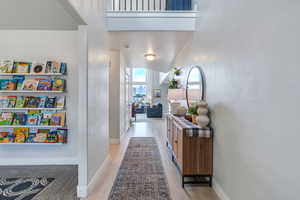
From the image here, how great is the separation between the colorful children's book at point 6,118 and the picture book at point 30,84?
0.55m

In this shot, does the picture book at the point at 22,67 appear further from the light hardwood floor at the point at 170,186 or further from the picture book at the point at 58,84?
the light hardwood floor at the point at 170,186

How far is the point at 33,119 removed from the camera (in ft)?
9.41

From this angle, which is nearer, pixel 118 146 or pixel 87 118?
pixel 87 118

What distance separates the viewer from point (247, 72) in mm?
1561

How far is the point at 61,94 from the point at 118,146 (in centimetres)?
193

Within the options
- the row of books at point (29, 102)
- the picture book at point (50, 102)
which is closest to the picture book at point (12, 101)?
the row of books at point (29, 102)

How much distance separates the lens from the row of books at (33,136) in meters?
2.84

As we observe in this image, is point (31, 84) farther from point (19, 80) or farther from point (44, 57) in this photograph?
point (44, 57)

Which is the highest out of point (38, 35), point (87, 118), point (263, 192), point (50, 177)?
point (38, 35)

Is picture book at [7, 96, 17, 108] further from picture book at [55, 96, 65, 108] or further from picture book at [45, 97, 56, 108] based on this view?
picture book at [55, 96, 65, 108]

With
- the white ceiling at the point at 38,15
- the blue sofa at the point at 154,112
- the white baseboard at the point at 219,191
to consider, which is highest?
the white ceiling at the point at 38,15

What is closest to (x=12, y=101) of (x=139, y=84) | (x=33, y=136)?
(x=33, y=136)

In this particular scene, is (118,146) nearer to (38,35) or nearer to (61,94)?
(61,94)

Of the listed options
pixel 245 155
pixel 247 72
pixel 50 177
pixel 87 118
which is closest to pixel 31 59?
pixel 87 118
